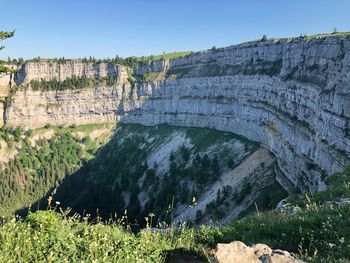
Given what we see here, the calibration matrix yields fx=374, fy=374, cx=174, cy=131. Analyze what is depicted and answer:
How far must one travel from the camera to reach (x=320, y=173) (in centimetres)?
5078

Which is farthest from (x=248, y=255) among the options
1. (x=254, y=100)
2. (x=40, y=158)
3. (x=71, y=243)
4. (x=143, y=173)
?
(x=40, y=158)

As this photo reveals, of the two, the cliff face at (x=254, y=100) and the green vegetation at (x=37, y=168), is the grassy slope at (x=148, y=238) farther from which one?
the green vegetation at (x=37, y=168)

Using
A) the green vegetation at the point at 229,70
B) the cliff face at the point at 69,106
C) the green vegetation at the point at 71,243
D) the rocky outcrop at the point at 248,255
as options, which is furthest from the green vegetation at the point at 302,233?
the cliff face at the point at 69,106

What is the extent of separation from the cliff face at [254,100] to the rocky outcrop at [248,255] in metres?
34.0

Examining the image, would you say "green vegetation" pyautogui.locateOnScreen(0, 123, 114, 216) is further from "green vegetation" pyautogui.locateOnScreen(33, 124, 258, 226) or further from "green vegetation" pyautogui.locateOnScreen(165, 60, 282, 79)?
"green vegetation" pyautogui.locateOnScreen(165, 60, 282, 79)

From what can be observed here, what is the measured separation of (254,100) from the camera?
349 ft

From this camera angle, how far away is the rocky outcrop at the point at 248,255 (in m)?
8.72

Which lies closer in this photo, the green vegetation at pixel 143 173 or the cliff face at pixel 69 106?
the green vegetation at pixel 143 173

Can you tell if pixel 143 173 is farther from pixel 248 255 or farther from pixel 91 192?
pixel 248 255

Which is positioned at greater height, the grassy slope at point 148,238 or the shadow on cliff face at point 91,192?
the grassy slope at point 148,238

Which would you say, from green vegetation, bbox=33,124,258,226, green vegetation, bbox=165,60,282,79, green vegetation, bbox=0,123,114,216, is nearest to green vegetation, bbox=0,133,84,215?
green vegetation, bbox=0,123,114,216

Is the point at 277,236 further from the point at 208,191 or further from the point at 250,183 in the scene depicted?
the point at 208,191

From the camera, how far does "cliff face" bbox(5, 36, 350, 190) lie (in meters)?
52.3

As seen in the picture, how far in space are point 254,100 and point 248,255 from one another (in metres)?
99.8
